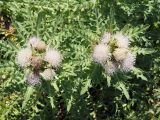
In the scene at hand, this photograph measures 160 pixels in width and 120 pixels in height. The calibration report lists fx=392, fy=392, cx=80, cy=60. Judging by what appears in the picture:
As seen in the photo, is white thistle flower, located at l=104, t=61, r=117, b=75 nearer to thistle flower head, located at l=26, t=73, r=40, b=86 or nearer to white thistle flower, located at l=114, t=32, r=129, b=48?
white thistle flower, located at l=114, t=32, r=129, b=48

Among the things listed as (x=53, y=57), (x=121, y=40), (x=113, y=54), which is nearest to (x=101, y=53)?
(x=113, y=54)

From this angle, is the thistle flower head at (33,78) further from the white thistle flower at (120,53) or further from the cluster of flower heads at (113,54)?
the white thistle flower at (120,53)

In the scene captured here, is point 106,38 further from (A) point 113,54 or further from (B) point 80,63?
(B) point 80,63

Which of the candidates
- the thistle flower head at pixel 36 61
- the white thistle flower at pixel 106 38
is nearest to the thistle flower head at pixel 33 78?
the thistle flower head at pixel 36 61

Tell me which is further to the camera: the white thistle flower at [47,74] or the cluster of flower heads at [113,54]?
the white thistle flower at [47,74]

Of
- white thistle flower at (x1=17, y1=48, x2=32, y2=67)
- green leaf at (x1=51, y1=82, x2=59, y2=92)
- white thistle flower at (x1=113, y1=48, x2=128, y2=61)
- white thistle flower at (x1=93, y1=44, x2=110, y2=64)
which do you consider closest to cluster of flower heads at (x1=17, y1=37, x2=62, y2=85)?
white thistle flower at (x1=17, y1=48, x2=32, y2=67)

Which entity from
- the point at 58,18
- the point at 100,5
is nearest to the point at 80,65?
the point at 58,18
